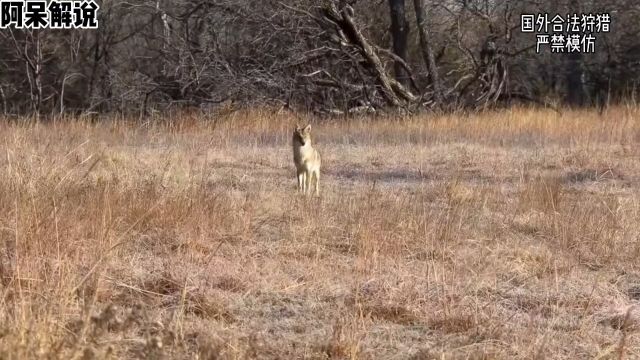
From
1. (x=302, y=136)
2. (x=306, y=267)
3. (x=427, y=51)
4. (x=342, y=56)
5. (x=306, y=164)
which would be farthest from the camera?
(x=427, y=51)

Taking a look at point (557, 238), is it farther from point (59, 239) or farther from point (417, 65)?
point (417, 65)

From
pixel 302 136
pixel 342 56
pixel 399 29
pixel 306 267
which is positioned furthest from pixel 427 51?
pixel 306 267

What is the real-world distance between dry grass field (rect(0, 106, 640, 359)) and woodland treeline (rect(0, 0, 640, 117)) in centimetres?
764

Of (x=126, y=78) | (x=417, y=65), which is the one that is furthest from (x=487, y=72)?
(x=126, y=78)


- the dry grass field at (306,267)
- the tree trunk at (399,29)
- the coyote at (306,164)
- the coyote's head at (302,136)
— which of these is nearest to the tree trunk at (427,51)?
the tree trunk at (399,29)

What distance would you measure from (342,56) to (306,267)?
37.4 feet

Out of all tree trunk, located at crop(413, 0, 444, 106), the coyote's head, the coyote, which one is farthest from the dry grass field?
tree trunk, located at crop(413, 0, 444, 106)

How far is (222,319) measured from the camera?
3035mm

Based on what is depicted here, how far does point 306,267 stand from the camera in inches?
151

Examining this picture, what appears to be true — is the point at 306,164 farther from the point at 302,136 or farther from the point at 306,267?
the point at 306,267

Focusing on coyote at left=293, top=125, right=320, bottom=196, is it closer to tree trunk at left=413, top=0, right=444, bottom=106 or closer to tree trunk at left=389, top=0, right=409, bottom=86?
tree trunk at left=413, top=0, right=444, bottom=106

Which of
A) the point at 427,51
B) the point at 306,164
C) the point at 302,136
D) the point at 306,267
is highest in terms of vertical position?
the point at 427,51

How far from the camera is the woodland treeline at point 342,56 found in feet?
47.4

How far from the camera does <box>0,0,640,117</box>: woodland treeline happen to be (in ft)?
47.4
